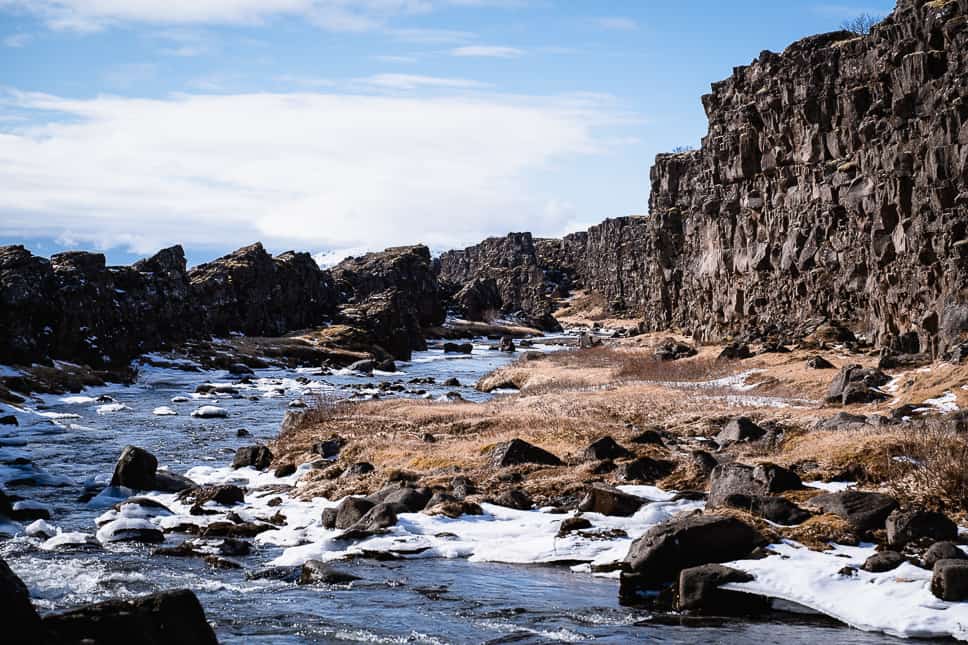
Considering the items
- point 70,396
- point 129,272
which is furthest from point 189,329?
point 70,396

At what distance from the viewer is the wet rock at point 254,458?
3394 cm

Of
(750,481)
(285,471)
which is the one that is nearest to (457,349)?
(285,471)

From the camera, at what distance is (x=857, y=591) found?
51.5ft

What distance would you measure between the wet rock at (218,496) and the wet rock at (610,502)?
10.8 metres

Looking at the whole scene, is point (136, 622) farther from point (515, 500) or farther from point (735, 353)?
point (735, 353)

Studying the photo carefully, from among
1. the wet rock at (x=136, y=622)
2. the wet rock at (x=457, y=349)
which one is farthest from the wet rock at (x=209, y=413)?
the wet rock at (x=457, y=349)

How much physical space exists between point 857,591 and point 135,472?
22072 mm

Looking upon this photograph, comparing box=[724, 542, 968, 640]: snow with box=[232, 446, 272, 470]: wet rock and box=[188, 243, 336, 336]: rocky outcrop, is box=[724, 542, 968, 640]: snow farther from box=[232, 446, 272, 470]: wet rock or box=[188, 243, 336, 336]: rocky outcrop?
box=[188, 243, 336, 336]: rocky outcrop

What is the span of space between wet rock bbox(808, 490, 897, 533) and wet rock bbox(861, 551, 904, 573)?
2.05 meters

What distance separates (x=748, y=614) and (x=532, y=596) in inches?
151

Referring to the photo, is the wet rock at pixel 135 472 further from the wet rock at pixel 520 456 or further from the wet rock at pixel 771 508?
the wet rock at pixel 771 508

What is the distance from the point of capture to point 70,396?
200 ft

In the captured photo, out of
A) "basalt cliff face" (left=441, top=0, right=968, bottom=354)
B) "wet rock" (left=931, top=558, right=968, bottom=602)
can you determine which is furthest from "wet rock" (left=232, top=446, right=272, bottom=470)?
"basalt cliff face" (left=441, top=0, right=968, bottom=354)

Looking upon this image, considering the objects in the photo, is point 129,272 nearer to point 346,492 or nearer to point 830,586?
point 346,492
